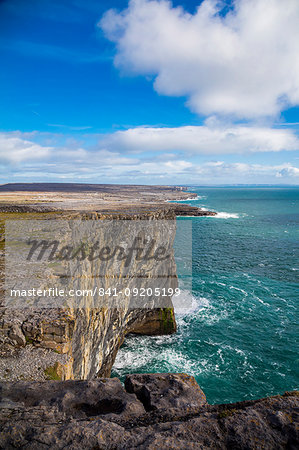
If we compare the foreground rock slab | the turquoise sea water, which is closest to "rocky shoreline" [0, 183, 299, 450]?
the foreground rock slab

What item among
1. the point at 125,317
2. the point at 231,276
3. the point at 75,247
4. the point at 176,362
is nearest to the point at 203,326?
the point at 176,362

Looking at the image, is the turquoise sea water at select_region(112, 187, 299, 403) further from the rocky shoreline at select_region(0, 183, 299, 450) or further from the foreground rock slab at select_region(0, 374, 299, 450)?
the foreground rock slab at select_region(0, 374, 299, 450)

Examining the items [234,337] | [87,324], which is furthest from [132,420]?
[234,337]

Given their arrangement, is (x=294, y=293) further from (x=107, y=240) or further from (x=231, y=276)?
(x=107, y=240)

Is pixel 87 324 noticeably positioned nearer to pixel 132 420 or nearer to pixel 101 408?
pixel 101 408

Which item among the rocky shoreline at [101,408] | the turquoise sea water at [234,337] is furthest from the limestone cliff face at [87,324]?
the turquoise sea water at [234,337]

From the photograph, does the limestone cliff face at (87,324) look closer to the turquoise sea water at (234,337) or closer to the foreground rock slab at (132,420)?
the turquoise sea water at (234,337)
